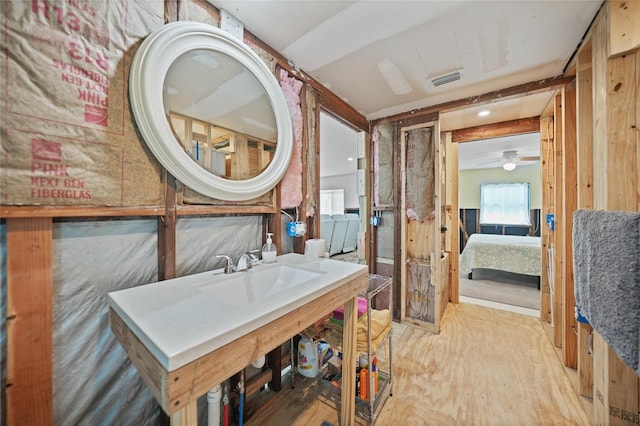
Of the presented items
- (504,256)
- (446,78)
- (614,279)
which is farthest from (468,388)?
(504,256)

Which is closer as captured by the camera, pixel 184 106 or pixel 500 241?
pixel 184 106

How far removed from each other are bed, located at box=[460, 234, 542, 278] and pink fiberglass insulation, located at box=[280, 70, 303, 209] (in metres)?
3.46

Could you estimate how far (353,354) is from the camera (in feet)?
3.99

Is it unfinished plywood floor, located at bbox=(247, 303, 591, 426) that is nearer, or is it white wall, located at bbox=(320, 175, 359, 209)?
unfinished plywood floor, located at bbox=(247, 303, 591, 426)

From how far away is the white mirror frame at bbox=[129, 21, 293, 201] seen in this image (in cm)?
90

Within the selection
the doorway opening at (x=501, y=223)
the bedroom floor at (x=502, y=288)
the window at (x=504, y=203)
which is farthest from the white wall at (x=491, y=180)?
the bedroom floor at (x=502, y=288)

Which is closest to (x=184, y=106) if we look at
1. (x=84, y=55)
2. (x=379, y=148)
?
(x=84, y=55)

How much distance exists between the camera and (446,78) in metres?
1.79

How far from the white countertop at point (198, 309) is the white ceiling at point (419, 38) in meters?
1.32

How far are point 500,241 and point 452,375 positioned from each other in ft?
9.68

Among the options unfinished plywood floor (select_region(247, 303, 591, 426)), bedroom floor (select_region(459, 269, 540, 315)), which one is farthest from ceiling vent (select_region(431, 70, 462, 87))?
bedroom floor (select_region(459, 269, 540, 315))

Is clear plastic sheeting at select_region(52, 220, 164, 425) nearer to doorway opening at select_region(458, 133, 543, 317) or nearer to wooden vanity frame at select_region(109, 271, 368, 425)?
wooden vanity frame at select_region(109, 271, 368, 425)

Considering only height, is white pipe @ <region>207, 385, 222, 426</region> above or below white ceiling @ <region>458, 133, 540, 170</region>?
below

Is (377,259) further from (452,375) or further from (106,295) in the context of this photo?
(106,295)
